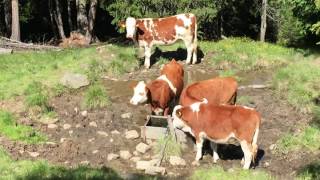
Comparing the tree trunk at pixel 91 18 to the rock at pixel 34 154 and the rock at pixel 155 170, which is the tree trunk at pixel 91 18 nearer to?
the rock at pixel 34 154

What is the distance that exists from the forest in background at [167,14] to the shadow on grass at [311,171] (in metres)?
4.28

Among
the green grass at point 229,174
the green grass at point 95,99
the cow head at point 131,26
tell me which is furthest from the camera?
the cow head at point 131,26

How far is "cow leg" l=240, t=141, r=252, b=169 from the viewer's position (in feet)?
36.6

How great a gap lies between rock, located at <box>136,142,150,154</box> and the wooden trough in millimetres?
322

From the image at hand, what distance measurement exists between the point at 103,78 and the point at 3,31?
15384 mm

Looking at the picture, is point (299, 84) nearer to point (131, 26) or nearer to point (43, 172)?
point (131, 26)

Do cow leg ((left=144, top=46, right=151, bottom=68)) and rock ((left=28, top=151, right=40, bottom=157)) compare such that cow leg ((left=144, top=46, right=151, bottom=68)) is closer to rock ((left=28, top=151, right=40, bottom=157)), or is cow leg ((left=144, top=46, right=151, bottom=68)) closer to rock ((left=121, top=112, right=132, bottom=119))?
rock ((left=121, top=112, right=132, bottom=119))

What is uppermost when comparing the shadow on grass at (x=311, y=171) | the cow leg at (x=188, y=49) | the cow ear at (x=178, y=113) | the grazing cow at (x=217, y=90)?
the cow leg at (x=188, y=49)

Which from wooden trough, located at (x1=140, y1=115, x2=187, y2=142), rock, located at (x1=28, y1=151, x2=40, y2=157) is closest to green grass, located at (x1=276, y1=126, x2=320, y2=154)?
wooden trough, located at (x1=140, y1=115, x2=187, y2=142)

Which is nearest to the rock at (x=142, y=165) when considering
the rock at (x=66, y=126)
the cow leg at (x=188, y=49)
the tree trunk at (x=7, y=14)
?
the rock at (x=66, y=126)

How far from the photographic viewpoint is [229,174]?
1091 cm

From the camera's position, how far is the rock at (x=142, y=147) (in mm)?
12398

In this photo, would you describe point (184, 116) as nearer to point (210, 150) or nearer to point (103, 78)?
point (210, 150)

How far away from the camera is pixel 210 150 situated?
12523 millimetres
